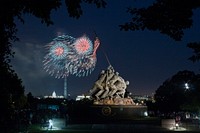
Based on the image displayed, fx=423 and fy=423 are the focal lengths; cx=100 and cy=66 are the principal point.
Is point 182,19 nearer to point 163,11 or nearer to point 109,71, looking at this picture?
point 163,11

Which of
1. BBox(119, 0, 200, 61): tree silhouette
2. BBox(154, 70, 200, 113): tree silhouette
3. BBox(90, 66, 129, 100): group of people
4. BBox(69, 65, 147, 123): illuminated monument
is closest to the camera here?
BBox(119, 0, 200, 61): tree silhouette

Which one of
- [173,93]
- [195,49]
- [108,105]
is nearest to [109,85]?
[108,105]

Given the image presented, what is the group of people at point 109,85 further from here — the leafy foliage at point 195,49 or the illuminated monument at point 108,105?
the leafy foliage at point 195,49

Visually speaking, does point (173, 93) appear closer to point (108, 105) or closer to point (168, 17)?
point (108, 105)

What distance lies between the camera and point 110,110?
170 feet

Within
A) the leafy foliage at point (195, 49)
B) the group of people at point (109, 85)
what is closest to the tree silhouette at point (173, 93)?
the group of people at point (109, 85)

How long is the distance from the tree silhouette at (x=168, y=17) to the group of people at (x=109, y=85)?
44974 mm

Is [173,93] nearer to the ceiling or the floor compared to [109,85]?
nearer to the ceiling

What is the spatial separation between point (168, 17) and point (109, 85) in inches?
1795

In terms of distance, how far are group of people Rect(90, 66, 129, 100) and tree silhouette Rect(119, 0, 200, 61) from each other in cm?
4497

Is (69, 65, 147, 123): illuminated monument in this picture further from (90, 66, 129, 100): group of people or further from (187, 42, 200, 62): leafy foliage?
(187, 42, 200, 62): leafy foliage

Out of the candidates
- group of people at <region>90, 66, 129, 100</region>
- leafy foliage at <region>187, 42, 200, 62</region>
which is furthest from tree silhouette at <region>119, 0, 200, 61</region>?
group of people at <region>90, 66, 129, 100</region>

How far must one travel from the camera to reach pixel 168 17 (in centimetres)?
994

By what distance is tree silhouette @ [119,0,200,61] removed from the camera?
31.5ft
